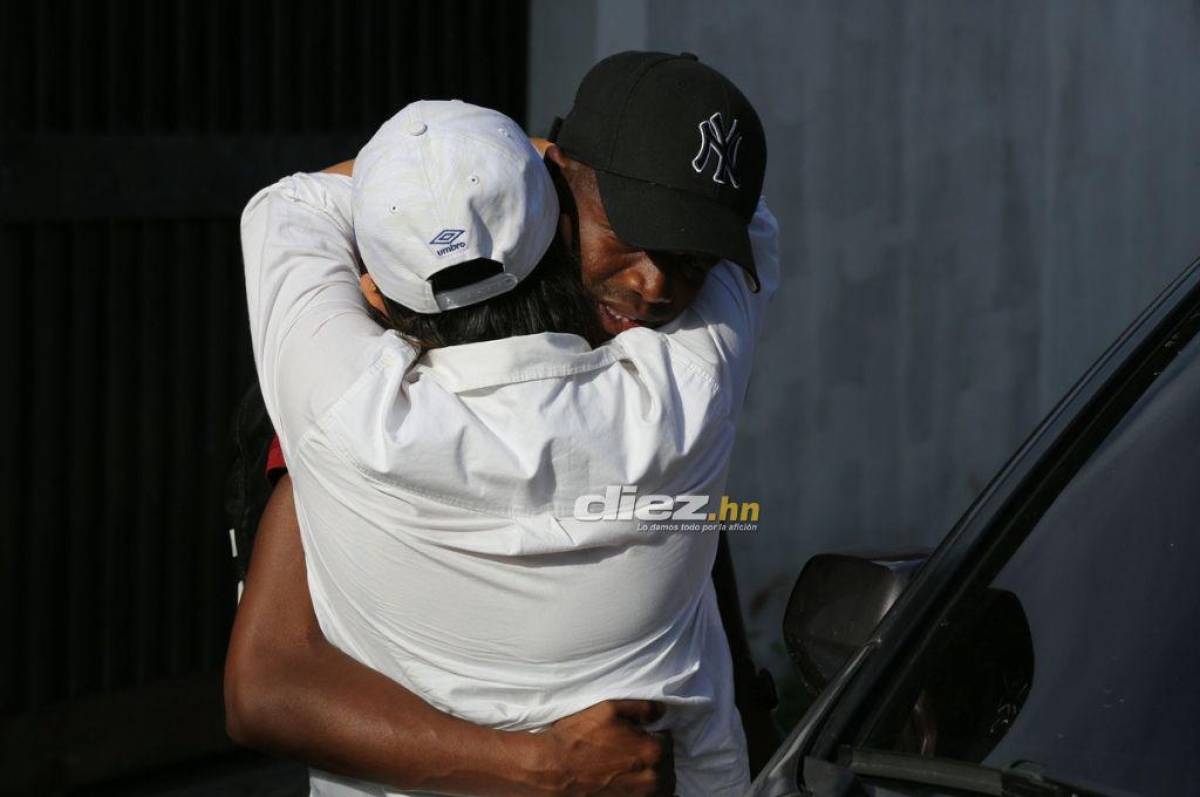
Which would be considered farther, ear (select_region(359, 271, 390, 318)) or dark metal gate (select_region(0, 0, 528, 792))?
dark metal gate (select_region(0, 0, 528, 792))

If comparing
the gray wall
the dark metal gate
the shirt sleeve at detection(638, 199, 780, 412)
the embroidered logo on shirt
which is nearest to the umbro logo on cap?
the embroidered logo on shirt

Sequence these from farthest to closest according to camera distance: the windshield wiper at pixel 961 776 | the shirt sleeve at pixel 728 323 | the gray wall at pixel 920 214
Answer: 1. the gray wall at pixel 920 214
2. the shirt sleeve at pixel 728 323
3. the windshield wiper at pixel 961 776

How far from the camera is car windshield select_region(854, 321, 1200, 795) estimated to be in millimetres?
1555

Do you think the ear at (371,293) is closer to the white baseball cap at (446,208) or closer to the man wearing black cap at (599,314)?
the white baseball cap at (446,208)

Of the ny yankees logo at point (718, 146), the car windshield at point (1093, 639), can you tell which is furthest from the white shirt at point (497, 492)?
the car windshield at point (1093, 639)

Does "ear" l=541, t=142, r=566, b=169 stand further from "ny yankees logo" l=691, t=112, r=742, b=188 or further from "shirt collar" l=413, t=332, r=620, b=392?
"shirt collar" l=413, t=332, r=620, b=392

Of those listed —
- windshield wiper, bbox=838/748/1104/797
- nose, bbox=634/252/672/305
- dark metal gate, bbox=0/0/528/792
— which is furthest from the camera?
dark metal gate, bbox=0/0/528/792

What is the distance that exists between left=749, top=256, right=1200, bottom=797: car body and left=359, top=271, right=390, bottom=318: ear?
0.63m

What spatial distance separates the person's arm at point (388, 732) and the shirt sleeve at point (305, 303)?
27cm

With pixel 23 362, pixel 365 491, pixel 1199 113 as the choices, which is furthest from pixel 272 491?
pixel 1199 113

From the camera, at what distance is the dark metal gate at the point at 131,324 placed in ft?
12.1

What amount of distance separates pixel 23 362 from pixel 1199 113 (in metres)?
4.66

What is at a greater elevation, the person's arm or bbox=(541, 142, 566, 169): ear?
bbox=(541, 142, 566, 169): ear

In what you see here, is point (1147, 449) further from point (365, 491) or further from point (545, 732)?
point (365, 491)
